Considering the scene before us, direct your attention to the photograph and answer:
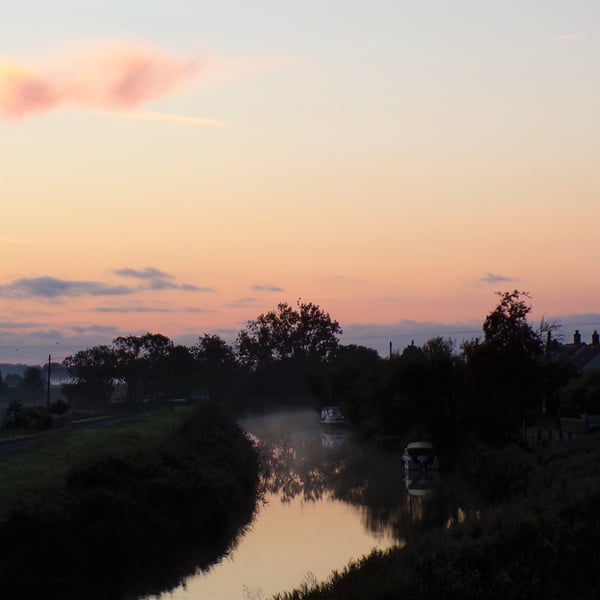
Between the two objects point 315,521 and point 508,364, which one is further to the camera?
point 508,364

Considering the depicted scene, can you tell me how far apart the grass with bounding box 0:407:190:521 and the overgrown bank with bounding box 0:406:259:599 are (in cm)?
71

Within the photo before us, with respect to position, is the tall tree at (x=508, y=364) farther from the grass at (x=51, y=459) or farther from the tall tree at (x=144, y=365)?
the tall tree at (x=144, y=365)

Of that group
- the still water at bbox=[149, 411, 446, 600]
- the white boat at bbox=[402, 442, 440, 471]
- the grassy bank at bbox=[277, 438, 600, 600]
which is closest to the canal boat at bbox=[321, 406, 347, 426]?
the still water at bbox=[149, 411, 446, 600]

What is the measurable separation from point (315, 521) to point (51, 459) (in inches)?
507

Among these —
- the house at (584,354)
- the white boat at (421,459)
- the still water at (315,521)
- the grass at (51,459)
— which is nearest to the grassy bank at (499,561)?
the still water at (315,521)

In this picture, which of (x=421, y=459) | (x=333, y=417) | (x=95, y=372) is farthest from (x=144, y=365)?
(x=421, y=459)

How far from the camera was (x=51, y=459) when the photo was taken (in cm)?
5100

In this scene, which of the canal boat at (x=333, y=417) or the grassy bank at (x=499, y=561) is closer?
the grassy bank at (x=499, y=561)

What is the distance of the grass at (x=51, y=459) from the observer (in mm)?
38153

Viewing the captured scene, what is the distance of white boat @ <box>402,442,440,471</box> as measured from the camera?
62.8 metres

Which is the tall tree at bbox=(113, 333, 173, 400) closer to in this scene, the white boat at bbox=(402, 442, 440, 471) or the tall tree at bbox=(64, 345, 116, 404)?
the tall tree at bbox=(64, 345, 116, 404)

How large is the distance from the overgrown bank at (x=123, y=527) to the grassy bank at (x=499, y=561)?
820cm

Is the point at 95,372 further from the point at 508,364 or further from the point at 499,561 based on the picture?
the point at 499,561

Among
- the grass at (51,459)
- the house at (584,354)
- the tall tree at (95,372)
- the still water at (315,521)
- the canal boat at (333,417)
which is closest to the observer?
the still water at (315,521)
